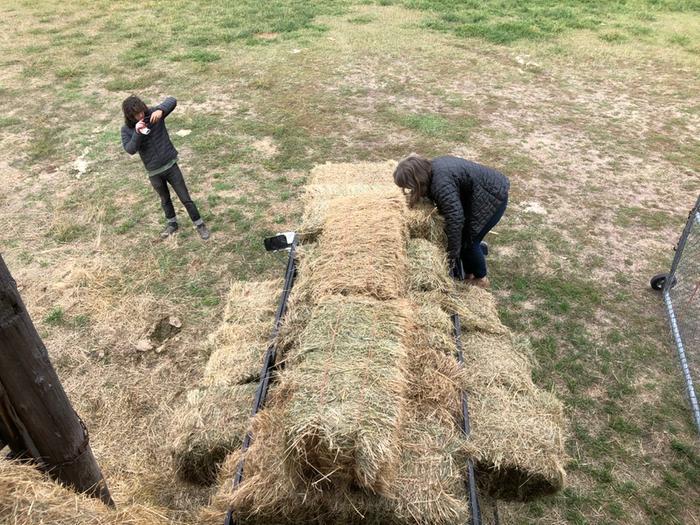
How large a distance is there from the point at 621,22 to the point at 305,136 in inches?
490

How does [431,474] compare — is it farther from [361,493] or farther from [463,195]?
[463,195]

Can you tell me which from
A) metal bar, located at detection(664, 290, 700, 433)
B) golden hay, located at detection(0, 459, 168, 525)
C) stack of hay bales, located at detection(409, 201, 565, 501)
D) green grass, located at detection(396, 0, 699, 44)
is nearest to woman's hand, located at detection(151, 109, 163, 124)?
stack of hay bales, located at detection(409, 201, 565, 501)

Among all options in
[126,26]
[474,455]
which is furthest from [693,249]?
[126,26]

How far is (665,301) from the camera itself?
6.57 metres

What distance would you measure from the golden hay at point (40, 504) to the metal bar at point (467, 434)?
6.86 ft

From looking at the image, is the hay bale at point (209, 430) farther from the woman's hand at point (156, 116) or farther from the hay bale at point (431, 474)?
the woman's hand at point (156, 116)

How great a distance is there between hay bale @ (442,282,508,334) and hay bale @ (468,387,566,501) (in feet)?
2.85

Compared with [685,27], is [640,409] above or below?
below

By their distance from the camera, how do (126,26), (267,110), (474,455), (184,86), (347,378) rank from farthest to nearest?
1. (126,26)
2. (184,86)
3. (267,110)
4. (474,455)
5. (347,378)

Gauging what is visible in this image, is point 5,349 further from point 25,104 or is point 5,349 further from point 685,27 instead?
point 685,27

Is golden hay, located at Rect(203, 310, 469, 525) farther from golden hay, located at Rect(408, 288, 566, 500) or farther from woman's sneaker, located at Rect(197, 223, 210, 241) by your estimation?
woman's sneaker, located at Rect(197, 223, 210, 241)

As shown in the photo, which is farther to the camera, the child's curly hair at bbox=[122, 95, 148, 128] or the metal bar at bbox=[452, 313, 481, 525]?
the child's curly hair at bbox=[122, 95, 148, 128]

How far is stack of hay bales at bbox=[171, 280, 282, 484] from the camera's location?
14.1ft

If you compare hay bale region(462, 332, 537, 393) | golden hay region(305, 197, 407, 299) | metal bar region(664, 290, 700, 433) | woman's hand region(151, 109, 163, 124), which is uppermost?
woman's hand region(151, 109, 163, 124)
